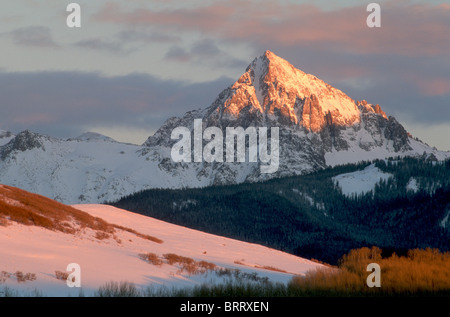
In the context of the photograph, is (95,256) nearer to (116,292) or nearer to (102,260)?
(102,260)

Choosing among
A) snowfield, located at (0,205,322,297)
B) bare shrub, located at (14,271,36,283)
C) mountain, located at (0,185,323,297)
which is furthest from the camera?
mountain, located at (0,185,323,297)

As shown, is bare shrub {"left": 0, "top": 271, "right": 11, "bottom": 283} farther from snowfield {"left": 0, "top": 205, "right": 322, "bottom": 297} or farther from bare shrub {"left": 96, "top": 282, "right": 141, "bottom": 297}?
bare shrub {"left": 96, "top": 282, "right": 141, "bottom": 297}

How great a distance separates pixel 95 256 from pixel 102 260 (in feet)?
3.20

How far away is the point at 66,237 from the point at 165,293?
50.6 feet

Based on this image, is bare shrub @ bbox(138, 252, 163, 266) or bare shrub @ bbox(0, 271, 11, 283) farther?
bare shrub @ bbox(138, 252, 163, 266)

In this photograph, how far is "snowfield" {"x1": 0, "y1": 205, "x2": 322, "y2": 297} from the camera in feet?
96.6

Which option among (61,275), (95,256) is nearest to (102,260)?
(95,256)

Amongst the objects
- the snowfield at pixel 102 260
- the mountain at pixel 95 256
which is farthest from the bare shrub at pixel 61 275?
the snowfield at pixel 102 260

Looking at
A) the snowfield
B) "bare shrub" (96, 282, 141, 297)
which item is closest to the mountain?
the snowfield

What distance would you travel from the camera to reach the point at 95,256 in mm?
37656

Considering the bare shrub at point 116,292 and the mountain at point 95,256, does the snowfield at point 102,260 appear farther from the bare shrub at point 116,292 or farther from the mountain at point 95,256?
the bare shrub at point 116,292

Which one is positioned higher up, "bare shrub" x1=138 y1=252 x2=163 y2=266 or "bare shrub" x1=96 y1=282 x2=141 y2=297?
"bare shrub" x1=138 y1=252 x2=163 y2=266
